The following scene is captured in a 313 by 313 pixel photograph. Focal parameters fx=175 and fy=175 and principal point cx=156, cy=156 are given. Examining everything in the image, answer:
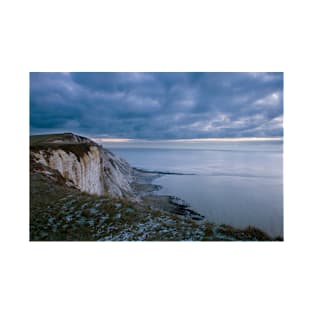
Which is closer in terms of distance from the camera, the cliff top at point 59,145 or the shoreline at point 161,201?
the shoreline at point 161,201

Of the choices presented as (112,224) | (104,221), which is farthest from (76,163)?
(112,224)

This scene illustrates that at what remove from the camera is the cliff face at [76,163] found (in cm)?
1056

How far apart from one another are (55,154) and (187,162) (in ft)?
28.8

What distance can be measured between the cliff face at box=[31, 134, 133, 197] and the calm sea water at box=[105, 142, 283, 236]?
410 cm

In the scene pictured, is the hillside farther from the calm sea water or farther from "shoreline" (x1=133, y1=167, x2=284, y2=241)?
the calm sea water

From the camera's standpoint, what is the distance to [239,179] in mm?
11328

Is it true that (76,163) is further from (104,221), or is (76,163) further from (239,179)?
(239,179)

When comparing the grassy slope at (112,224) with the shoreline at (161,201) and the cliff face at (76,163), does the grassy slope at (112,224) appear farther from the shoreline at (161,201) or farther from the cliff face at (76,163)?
the cliff face at (76,163)

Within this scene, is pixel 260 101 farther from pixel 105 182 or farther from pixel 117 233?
pixel 105 182

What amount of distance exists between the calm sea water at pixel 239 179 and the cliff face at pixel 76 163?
4.10m

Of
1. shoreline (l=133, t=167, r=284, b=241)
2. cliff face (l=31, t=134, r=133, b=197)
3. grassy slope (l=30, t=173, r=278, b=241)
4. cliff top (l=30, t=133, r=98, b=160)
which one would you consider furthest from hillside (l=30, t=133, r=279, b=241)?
cliff top (l=30, t=133, r=98, b=160)

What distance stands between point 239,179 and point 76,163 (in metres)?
11.8

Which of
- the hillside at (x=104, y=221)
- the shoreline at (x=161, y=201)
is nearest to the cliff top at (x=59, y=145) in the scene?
the hillside at (x=104, y=221)
